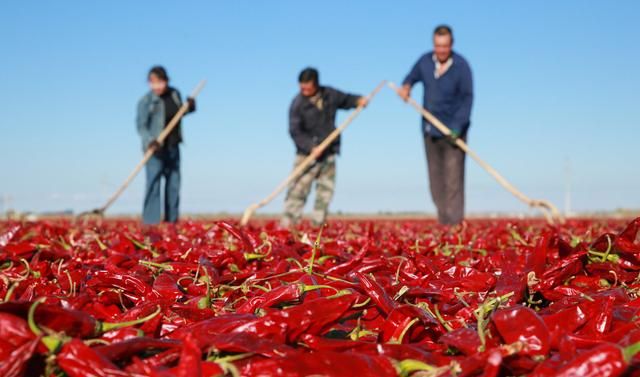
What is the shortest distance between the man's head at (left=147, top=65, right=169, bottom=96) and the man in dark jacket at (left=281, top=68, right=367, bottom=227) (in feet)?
7.77

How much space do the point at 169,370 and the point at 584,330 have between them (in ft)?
4.20

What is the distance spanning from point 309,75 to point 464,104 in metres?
2.59

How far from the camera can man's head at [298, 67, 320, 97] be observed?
11.5 m

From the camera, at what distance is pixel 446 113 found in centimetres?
1112

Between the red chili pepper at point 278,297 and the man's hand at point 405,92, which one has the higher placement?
the man's hand at point 405,92

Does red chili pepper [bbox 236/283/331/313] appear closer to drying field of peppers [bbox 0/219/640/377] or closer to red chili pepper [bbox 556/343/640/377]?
drying field of peppers [bbox 0/219/640/377]

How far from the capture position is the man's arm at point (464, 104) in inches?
422

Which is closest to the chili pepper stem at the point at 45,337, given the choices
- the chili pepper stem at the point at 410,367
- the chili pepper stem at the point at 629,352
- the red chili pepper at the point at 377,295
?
the chili pepper stem at the point at 410,367

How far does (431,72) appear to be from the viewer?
11.1 m

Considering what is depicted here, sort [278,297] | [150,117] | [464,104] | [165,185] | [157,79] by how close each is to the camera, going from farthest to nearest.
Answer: [165,185]
[150,117]
[157,79]
[464,104]
[278,297]

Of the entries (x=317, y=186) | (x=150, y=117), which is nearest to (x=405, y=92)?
(x=317, y=186)

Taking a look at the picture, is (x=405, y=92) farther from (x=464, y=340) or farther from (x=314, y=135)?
(x=464, y=340)

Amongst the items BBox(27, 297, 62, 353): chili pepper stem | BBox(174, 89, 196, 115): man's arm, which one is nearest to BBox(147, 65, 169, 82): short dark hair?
BBox(174, 89, 196, 115): man's arm

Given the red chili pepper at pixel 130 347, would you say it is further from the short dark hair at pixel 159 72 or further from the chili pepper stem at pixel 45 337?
the short dark hair at pixel 159 72
